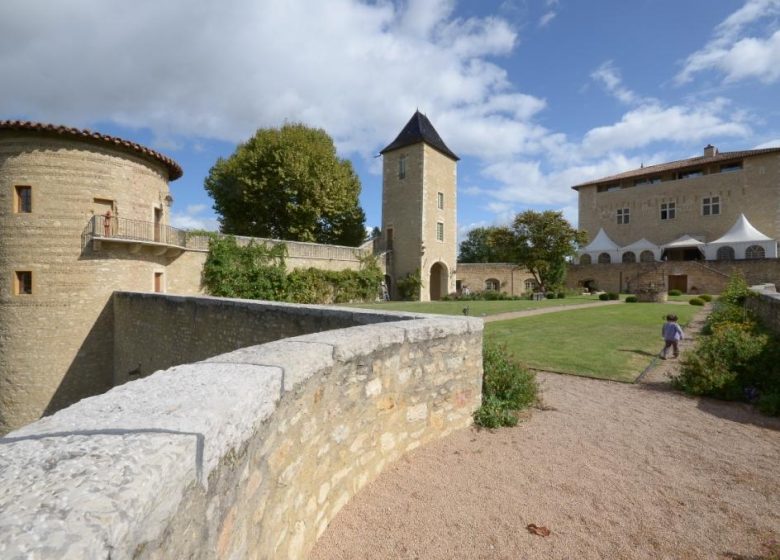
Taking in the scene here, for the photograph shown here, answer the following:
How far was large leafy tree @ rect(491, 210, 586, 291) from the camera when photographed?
2931 cm

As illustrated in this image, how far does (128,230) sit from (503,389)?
1406cm

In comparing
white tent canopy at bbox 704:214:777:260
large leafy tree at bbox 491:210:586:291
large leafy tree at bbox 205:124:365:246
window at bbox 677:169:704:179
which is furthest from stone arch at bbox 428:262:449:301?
window at bbox 677:169:704:179

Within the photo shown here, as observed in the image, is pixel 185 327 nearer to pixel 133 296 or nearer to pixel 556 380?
pixel 133 296

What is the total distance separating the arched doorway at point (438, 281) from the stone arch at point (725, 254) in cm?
2270

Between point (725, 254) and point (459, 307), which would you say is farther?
point (725, 254)

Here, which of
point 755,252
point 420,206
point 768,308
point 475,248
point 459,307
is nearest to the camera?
point 768,308

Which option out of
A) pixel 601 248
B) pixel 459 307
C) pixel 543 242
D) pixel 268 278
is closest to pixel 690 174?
pixel 601 248

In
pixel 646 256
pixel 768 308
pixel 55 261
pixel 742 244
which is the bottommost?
pixel 768 308

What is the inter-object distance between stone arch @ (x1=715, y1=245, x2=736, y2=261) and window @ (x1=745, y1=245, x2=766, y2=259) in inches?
33.7

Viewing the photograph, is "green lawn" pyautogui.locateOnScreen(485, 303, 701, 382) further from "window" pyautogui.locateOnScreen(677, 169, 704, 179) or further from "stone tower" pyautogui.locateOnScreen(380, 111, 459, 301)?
"window" pyautogui.locateOnScreen(677, 169, 704, 179)

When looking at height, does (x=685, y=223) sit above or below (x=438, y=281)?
above

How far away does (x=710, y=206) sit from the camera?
3616cm

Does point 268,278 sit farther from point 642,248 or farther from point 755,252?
point 755,252

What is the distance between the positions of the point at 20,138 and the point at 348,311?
13836mm
